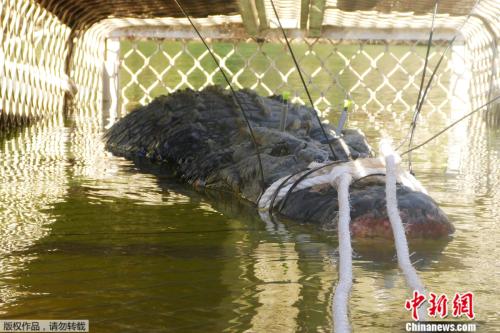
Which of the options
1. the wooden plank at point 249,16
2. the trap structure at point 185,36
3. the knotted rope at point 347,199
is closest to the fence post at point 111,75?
the trap structure at point 185,36

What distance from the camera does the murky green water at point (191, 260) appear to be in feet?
6.86

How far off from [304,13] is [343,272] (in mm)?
5205

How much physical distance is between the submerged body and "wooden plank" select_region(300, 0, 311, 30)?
54.5 inches

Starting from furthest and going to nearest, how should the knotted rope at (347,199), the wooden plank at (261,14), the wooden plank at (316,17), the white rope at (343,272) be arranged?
the wooden plank at (316,17) < the wooden plank at (261,14) < the knotted rope at (347,199) < the white rope at (343,272)

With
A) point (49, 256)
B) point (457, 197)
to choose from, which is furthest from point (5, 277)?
point (457, 197)

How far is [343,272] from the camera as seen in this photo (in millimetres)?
2262

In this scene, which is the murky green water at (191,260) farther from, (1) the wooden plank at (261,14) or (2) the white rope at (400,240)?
(1) the wooden plank at (261,14)

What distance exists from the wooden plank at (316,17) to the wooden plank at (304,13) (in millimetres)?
31

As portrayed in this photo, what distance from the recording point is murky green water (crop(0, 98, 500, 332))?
2092 mm

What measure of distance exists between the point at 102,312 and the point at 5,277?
1.40 ft

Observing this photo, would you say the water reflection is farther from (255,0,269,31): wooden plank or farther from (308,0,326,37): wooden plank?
(308,0,326,37): wooden plank

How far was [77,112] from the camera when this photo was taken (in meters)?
8.60

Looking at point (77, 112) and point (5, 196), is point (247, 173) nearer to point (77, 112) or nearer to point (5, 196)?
point (5, 196)

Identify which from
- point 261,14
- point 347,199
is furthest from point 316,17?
point 347,199
